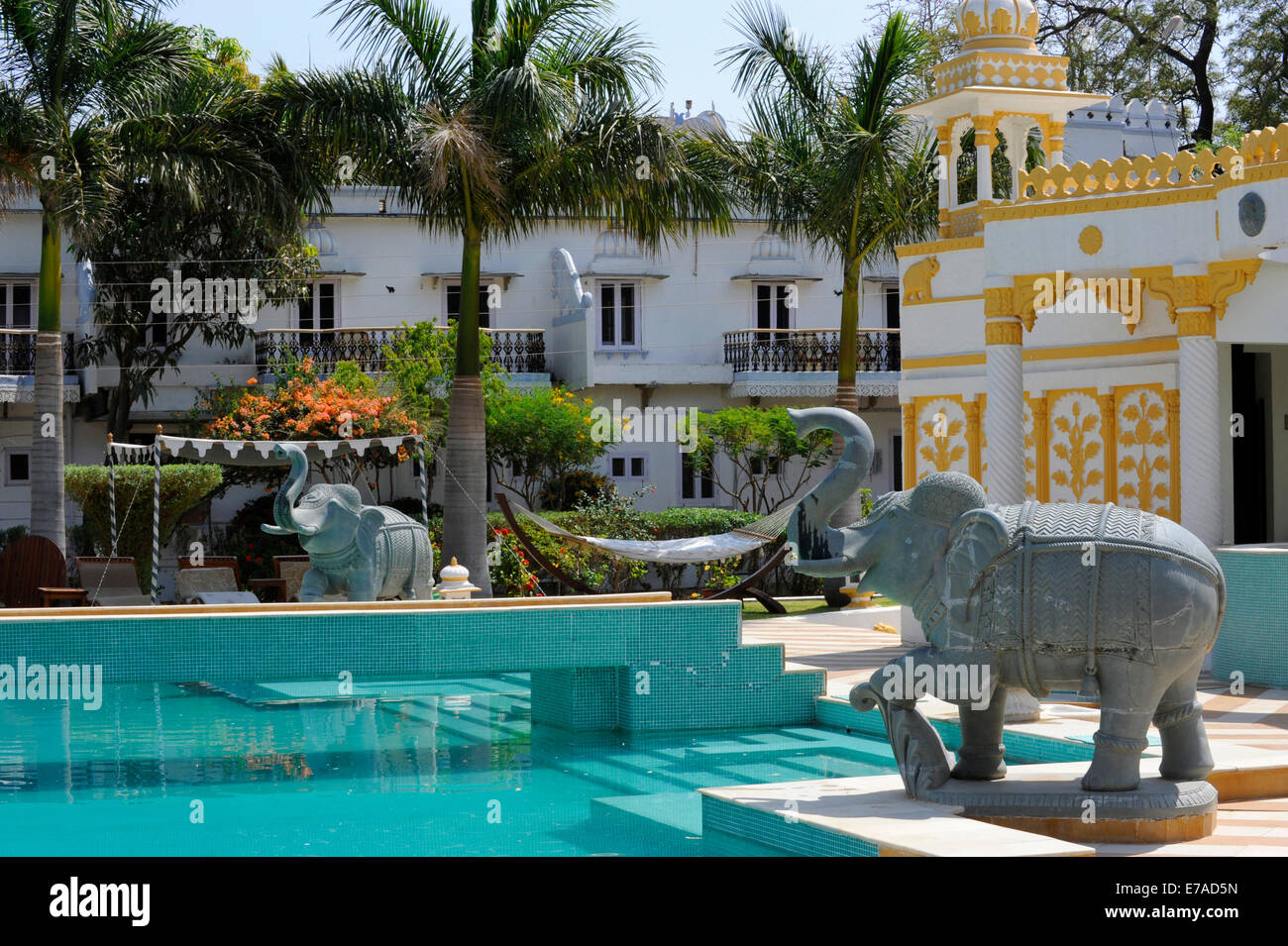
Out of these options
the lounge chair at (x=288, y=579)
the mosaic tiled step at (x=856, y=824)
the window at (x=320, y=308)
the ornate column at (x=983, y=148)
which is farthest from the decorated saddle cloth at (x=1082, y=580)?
the window at (x=320, y=308)

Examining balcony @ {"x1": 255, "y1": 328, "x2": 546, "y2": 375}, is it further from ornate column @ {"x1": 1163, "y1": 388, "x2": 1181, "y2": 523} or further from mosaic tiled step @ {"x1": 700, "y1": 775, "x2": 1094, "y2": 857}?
mosaic tiled step @ {"x1": 700, "y1": 775, "x2": 1094, "y2": 857}

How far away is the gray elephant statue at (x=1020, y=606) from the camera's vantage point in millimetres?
6668

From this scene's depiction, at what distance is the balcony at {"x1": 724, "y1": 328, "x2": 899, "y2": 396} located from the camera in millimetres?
27391

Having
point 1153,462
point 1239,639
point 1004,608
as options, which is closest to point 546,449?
point 1153,462

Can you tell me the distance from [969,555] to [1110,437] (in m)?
8.71

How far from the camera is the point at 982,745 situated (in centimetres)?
736

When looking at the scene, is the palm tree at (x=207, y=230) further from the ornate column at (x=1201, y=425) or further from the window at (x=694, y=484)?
the ornate column at (x=1201, y=425)

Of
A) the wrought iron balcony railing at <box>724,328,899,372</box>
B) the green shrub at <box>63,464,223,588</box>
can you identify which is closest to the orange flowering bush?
the green shrub at <box>63,464,223,588</box>

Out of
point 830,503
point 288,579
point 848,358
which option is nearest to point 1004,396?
point 848,358

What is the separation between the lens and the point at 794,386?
90.1 feet

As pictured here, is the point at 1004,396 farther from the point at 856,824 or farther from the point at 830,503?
the point at 856,824

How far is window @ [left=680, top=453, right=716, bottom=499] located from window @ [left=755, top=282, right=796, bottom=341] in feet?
10.2
